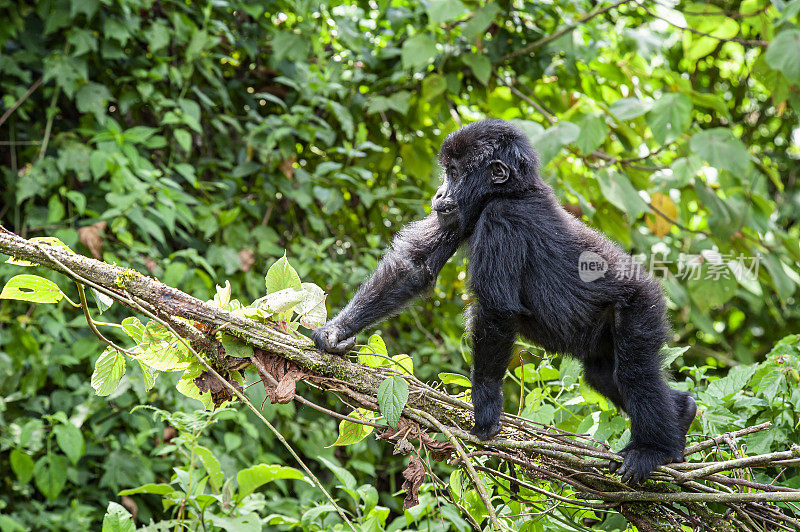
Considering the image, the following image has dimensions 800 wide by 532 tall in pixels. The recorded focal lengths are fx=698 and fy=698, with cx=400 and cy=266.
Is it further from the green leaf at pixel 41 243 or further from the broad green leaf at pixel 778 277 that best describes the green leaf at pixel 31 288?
the broad green leaf at pixel 778 277

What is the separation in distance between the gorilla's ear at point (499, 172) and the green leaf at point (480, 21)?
2.00 metres

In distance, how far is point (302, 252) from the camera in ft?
14.2

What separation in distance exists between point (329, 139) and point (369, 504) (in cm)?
236

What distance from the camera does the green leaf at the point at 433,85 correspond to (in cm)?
464

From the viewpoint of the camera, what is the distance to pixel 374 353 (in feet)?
7.50

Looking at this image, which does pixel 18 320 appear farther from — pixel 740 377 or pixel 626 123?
pixel 626 123

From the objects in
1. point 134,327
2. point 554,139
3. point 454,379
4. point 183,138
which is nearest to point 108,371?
point 134,327

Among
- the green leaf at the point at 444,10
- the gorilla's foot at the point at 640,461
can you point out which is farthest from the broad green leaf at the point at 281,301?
the green leaf at the point at 444,10

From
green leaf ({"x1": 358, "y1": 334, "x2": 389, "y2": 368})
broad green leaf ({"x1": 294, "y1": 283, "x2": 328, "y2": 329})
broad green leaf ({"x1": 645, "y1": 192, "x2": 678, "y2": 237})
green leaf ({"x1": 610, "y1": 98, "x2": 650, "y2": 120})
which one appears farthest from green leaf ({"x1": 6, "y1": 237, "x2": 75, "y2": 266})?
broad green leaf ({"x1": 645, "y1": 192, "x2": 678, "y2": 237})

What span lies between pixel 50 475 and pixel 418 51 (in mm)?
3242

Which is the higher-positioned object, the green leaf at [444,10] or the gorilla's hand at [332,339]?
the green leaf at [444,10]

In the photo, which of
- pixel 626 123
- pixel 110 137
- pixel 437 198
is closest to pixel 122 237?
pixel 110 137

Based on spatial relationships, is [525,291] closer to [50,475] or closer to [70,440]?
[70,440]

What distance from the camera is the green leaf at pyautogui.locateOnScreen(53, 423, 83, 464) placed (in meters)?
3.56
